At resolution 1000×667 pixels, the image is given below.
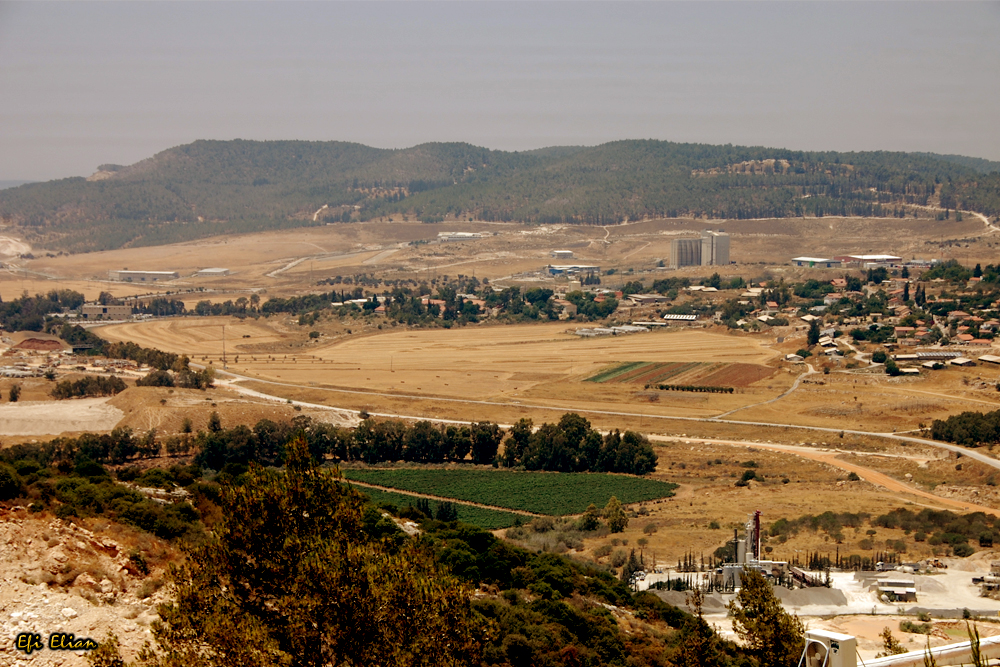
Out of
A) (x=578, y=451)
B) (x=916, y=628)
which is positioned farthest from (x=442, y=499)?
(x=916, y=628)

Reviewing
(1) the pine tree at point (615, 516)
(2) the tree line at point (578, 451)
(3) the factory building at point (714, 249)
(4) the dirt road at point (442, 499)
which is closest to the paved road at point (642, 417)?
(2) the tree line at point (578, 451)

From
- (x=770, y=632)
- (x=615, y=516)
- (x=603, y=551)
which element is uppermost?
(x=770, y=632)

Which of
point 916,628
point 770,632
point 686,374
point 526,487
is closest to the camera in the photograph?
point 770,632

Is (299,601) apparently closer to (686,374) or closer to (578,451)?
(578,451)

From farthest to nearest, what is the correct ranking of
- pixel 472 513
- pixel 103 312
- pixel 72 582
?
1. pixel 103 312
2. pixel 472 513
3. pixel 72 582

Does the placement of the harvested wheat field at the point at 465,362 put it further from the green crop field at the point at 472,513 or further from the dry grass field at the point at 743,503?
the green crop field at the point at 472,513

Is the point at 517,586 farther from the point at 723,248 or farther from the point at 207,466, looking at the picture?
the point at 723,248

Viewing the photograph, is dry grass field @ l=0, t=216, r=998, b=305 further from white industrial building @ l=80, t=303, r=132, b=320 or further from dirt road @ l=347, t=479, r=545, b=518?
dirt road @ l=347, t=479, r=545, b=518

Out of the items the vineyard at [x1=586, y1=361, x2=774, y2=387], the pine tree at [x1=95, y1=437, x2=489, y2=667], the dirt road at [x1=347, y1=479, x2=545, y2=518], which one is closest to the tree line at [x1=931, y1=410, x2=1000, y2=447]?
the vineyard at [x1=586, y1=361, x2=774, y2=387]
